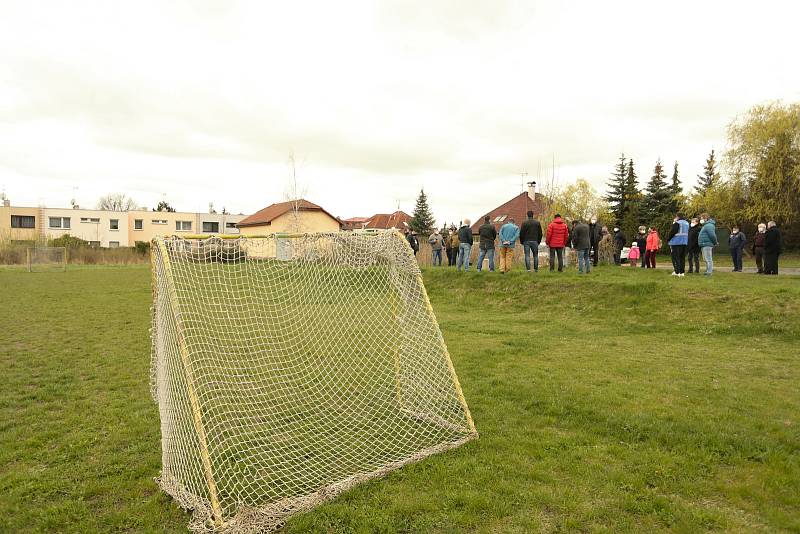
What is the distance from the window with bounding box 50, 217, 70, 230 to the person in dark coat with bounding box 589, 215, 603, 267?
186ft

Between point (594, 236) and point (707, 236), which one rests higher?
point (594, 236)

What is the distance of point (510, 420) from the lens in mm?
4809

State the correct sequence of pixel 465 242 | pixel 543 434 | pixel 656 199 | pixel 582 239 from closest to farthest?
pixel 543 434
pixel 582 239
pixel 465 242
pixel 656 199

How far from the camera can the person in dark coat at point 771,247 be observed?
12.3 meters

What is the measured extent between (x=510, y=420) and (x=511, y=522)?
1.71 meters

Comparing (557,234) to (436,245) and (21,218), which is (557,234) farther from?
(21,218)

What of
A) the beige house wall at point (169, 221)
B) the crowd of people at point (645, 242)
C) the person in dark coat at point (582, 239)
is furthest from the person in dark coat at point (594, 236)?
the beige house wall at point (169, 221)

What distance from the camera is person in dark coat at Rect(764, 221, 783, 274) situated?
1230cm

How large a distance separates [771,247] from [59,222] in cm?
6175

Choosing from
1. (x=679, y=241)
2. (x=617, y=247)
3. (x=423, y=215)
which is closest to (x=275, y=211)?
(x=423, y=215)

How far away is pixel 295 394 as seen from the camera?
563 cm

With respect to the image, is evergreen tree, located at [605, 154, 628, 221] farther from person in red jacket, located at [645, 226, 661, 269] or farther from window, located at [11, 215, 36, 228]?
window, located at [11, 215, 36, 228]

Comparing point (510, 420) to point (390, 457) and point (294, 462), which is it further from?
point (294, 462)

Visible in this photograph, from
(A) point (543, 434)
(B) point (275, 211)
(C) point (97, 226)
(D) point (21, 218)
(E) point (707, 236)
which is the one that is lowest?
(A) point (543, 434)
